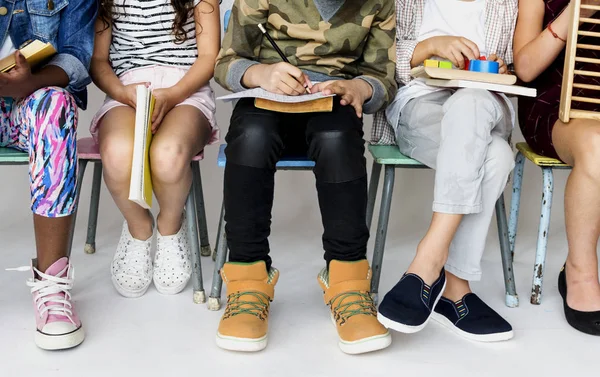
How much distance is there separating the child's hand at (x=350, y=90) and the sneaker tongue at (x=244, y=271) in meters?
0.40

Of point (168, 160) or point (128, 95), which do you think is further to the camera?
point (128, 95)

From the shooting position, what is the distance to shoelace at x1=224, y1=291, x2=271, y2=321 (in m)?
1.55

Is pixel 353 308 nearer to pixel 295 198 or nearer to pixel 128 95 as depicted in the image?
pixel 128 95

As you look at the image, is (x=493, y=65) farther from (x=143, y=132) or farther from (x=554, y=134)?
(x=143, y=132)

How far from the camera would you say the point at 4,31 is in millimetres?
1729

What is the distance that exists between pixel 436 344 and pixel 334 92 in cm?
59

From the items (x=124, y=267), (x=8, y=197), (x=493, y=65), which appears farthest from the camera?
(x=8, y=197)

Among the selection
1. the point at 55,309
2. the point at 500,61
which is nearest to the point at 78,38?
the point at 55,309

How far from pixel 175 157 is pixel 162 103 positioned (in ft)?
0.53

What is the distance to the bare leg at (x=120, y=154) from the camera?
1708 mm

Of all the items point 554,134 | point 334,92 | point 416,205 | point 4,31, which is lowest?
point 416,205

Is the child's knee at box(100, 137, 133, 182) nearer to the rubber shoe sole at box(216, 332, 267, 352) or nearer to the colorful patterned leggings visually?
the colorful patterned leggings

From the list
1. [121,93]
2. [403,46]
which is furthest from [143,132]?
[403,46]

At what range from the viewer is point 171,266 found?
6.03 ft
